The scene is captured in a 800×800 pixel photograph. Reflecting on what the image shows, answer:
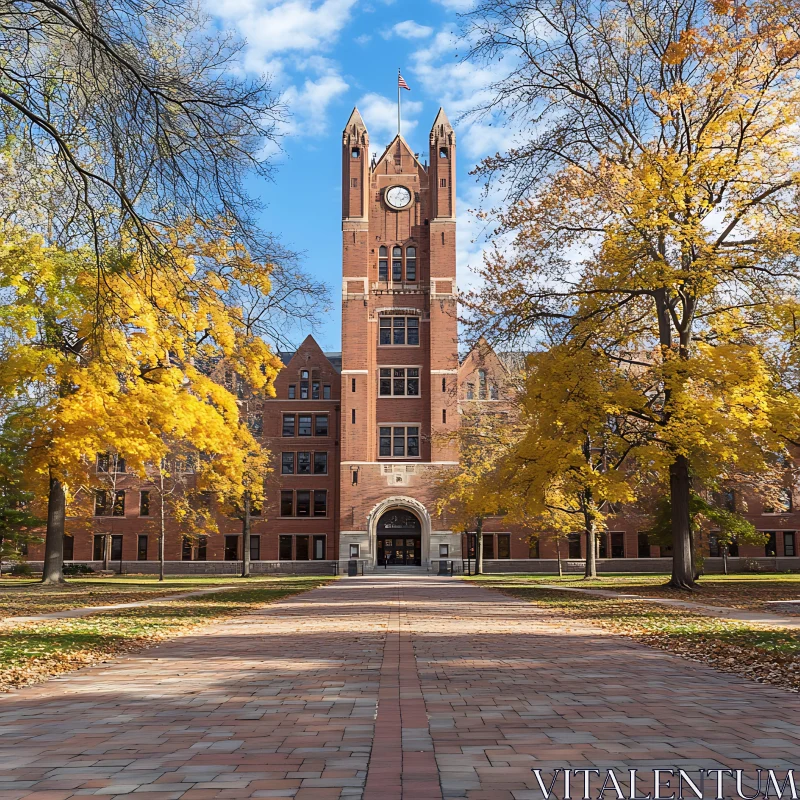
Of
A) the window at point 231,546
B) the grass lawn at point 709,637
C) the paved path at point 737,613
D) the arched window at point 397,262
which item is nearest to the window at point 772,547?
the arched window at point 397,262

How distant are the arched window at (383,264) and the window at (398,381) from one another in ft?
20.3

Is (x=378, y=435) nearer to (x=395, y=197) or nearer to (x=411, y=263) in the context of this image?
(x=411, y=263)

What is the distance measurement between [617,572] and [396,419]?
18.1 metres

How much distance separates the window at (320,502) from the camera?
5672 cm

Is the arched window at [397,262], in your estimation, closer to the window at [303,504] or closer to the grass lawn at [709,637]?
the window at [303,504]

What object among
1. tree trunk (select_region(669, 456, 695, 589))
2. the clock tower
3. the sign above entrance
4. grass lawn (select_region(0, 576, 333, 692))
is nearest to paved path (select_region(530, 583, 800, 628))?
tree trunk (select_region(669, 456, 695, 589))

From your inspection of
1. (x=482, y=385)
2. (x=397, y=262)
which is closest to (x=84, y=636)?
(x=397, y=262)

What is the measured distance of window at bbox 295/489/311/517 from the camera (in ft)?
186

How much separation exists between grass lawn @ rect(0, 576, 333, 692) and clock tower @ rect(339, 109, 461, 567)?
33.4 m

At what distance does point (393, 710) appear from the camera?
6.17m

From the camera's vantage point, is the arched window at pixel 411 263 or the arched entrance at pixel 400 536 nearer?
the arched entrance at pixel 400 536

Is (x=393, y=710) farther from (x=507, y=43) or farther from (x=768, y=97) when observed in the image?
(x=768, y=97)

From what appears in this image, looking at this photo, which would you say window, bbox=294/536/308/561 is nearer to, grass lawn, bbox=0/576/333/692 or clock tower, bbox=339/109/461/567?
clock tower, bbox=339/109/461/567

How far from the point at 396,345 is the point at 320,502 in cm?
1226
